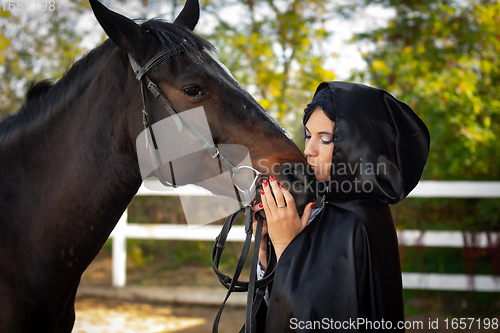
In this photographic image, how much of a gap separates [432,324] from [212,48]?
3.59 metres

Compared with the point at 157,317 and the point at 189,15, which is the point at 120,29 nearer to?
the point at 189,15

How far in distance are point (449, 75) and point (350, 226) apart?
527 centimetres

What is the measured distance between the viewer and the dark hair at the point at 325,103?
1.50 metres

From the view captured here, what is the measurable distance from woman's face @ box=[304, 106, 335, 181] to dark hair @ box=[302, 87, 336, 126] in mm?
18

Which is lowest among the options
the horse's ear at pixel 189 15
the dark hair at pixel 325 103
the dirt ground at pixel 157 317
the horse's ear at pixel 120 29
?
the dirt ground at pixel 157 317

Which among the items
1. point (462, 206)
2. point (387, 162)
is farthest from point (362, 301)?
point (462, 206)

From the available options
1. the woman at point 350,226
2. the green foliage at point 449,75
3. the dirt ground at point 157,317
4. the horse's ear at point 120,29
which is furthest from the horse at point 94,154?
the green foliage at point 449,75

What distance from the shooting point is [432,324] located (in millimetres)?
3592

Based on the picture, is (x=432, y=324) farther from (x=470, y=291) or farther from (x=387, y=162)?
(x=387, y=162)

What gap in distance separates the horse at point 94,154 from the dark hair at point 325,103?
226 mm

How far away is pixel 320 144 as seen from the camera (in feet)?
5.06

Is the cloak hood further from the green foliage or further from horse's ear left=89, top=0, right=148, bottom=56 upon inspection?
the green foliage

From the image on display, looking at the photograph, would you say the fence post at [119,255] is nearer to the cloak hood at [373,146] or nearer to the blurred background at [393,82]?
the blurred background at [393,82]

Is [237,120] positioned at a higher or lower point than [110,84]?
lower
